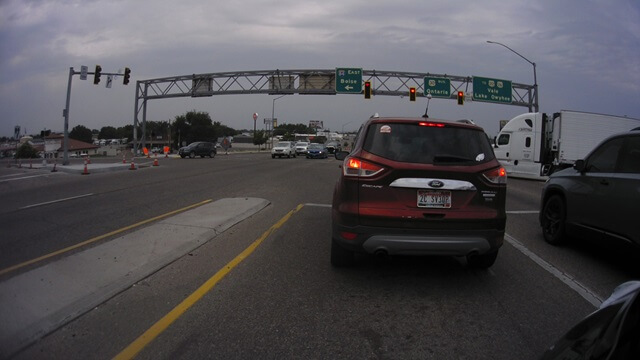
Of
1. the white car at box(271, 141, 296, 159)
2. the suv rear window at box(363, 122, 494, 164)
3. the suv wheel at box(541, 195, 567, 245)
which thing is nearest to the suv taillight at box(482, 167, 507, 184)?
the suv rear window at box(363, 122, 494, 164)

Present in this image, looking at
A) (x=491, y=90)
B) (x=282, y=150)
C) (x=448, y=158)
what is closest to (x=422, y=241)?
(x=448, y=158)

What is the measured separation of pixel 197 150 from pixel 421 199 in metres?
40.3

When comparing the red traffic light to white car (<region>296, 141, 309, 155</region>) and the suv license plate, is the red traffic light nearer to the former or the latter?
white car (<region>296, 141, 309, 155</region>)

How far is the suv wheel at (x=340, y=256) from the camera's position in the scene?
17.7ft

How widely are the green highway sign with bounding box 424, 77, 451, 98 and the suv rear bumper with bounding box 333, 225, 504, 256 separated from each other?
3609 centimetres

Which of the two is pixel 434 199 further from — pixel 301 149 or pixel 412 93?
pixel 301 149

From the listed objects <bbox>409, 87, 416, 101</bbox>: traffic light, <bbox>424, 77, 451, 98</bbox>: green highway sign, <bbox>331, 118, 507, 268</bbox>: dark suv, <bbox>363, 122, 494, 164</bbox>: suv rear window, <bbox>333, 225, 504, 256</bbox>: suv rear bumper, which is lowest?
<bbox>333, 225, 504, 256</bbox>: suv rear bumper

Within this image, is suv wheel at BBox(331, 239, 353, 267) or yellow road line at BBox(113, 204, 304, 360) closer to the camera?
yellow road line at BBox(113, 204, 304, 360)

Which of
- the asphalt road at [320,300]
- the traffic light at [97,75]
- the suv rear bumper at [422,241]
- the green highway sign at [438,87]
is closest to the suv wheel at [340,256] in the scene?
the asphalt road at [320,300]

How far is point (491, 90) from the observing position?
3906cm

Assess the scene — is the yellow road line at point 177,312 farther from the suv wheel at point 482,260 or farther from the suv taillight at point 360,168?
the suv wheel at point 482,260

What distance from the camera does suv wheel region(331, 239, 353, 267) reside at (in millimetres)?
5382

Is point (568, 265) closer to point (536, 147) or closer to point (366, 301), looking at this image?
point (366, 301)

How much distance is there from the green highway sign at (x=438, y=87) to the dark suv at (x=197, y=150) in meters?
21.2
